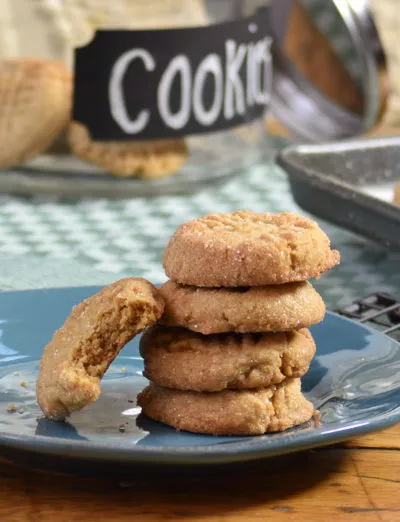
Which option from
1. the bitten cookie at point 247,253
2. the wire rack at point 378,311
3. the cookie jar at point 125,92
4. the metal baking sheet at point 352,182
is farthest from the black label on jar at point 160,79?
the bitten cookie at point 247,253

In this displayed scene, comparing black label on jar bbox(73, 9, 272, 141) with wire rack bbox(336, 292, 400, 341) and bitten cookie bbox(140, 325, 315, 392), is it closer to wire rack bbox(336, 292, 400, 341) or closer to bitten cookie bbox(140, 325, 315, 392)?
wire rack bbox(336, 292, 400, 341)

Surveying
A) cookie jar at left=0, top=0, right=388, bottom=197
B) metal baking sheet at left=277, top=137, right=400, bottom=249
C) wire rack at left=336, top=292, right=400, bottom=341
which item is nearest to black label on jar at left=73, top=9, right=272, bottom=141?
cookie jar at left=0, top=0, right=388, bottom=197

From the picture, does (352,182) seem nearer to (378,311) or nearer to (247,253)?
(378,311)

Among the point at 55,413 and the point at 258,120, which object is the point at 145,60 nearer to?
the point at 258,120

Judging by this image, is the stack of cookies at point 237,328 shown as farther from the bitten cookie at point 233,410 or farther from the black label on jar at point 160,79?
the black label on jar at point 160,79

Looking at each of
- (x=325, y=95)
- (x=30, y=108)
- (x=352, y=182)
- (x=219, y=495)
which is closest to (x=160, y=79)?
Result: (x=30, y=108)
